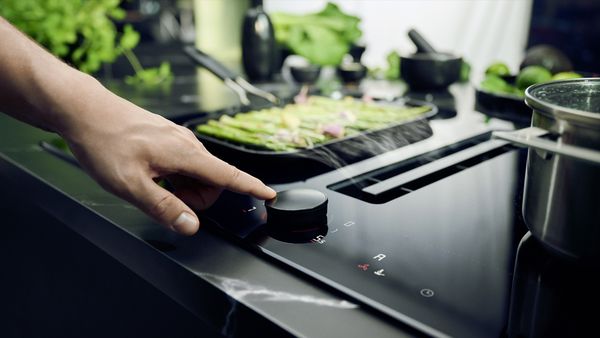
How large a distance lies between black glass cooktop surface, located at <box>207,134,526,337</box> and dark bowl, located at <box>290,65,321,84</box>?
82cm

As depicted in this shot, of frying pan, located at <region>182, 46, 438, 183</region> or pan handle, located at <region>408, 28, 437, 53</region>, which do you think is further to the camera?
pan handle, located at <region>408, 28, 437, 53</region>

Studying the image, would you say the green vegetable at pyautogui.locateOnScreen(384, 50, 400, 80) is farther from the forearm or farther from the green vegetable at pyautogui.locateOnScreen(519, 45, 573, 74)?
the forearm

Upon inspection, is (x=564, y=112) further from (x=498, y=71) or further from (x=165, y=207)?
(x=498, y=71)

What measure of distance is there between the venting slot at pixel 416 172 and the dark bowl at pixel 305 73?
2.41 ft

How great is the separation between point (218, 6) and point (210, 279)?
77.5 inches

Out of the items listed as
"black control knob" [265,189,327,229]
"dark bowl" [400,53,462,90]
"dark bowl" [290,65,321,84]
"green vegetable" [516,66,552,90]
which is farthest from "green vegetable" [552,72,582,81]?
"black control knob" [265,189,327,229]

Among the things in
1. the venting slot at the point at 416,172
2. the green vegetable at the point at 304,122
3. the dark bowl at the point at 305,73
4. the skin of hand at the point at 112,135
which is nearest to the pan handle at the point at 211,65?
the green vegetable at the point at 304,122

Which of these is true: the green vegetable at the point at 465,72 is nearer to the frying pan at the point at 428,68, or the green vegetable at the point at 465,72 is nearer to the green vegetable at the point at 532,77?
the frying pan at the point at 428,68

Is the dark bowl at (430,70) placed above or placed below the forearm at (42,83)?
below

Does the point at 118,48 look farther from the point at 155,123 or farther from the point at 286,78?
the point at 155,123

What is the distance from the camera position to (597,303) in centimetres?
46

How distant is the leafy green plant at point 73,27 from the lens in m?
1.48

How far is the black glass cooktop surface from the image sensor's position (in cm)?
46

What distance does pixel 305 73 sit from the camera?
163 centimetres
